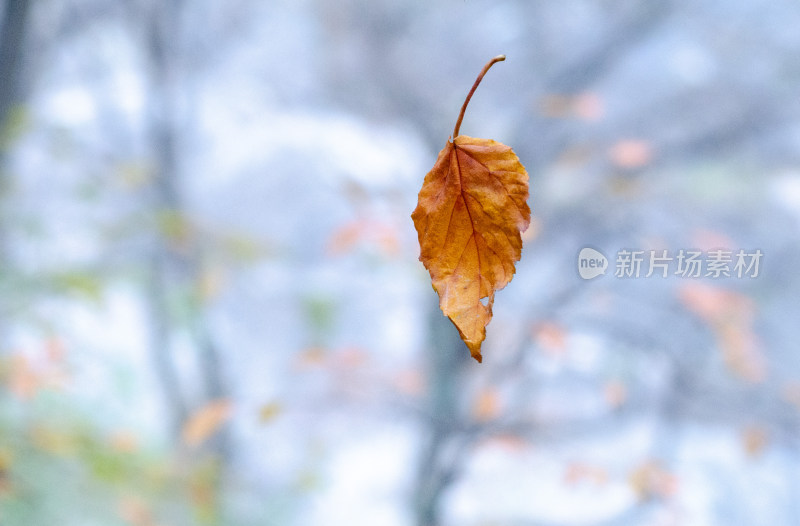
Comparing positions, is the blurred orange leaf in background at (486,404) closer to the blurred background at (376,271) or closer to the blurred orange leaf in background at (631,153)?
the blurred background at (376,271)

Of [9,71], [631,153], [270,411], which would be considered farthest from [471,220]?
[9,71]

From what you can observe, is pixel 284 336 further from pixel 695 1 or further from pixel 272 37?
pixel 695 1

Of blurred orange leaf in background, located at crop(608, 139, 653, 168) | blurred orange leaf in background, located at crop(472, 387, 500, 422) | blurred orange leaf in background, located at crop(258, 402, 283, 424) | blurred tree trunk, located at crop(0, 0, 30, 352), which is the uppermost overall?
blurred tree trunk, located at crop(0, 0, 30, 352)

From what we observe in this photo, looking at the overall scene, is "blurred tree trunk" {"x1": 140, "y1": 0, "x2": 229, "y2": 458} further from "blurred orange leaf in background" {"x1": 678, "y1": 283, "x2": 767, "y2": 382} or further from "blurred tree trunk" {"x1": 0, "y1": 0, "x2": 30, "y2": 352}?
"blurred orange leaf in background" {"x1": 678, "y1": 283, "x2": 767, "y2": 382}

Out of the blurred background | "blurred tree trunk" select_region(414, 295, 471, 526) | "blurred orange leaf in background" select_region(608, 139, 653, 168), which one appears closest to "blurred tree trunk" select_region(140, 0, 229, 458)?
the blurred background

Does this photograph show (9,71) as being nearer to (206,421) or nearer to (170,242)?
(170,242)

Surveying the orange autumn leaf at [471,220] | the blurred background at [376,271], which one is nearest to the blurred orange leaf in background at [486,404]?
the blurred background at [376,271]

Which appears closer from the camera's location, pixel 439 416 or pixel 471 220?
pixel 471 220
